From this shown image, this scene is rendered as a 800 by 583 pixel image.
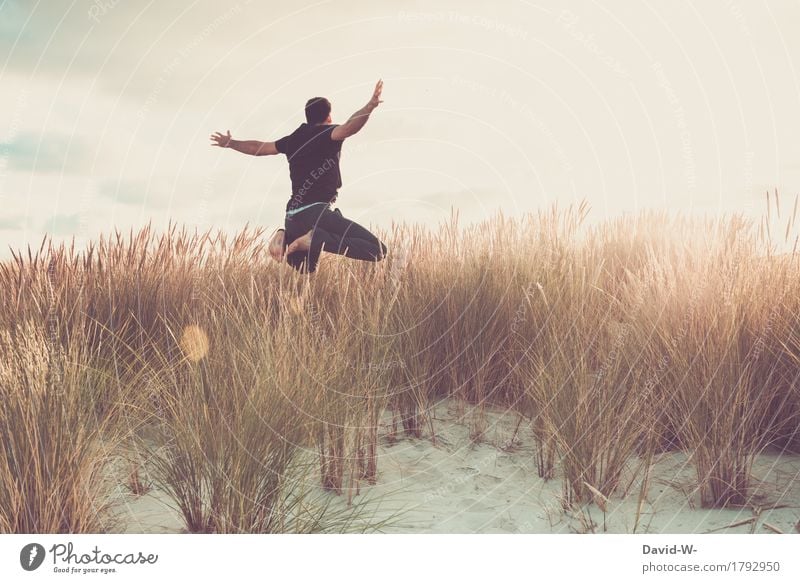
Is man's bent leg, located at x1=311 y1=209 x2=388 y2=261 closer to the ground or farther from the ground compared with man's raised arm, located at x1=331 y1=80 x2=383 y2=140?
closer to the ground

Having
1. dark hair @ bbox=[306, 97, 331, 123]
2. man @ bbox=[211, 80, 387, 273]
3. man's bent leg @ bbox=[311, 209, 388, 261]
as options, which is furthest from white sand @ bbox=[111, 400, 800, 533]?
dark hair @ bbox=[306, 97, 331, 123]

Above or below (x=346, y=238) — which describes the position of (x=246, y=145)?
above

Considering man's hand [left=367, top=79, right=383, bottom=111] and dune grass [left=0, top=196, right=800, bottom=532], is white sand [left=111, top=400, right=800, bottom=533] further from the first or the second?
man's hand [left=367, top=79, right=383, bottom=111]

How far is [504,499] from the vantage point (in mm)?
3340

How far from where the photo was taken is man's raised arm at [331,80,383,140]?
4418 millimetres

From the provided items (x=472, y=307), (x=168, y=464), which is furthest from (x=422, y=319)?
(x=168, y=464)

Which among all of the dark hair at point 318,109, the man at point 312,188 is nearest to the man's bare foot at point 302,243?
the man at point 312,188

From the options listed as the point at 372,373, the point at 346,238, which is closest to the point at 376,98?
the point at 346,238

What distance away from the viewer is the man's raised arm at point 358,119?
14.5ft

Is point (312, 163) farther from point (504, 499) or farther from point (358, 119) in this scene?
point (504, 499)

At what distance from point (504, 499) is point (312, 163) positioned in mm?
3219

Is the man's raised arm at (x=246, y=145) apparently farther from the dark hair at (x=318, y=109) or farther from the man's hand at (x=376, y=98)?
the man's hand at (x=376, y=98)

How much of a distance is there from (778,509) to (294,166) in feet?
13.5

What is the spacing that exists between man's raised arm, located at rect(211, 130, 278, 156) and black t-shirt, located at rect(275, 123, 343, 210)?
97 millimetres
